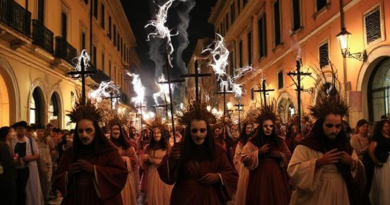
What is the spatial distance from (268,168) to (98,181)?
3.44 m

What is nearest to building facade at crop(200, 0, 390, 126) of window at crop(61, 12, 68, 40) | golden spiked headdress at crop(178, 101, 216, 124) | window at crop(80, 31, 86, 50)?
golden spiked headdress at crop(178, 101, 216, 124)

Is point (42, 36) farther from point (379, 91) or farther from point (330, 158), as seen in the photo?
point (330, 158)

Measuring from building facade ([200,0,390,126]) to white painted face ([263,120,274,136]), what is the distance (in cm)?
353

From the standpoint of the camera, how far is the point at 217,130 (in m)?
12.5

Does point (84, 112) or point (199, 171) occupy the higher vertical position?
point (84, 112)

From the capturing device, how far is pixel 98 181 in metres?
5.41

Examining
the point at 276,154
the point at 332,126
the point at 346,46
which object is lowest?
the point at 276,154

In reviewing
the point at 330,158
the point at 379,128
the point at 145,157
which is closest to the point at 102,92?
the point at 145,157

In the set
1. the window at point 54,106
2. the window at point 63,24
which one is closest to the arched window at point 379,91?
the window at point 54,106

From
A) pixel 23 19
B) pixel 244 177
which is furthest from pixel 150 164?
pixel 23 19

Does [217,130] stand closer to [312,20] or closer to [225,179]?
[225,179]

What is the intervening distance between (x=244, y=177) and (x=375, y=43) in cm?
707

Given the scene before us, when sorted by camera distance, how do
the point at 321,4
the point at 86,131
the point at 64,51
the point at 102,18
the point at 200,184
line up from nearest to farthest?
the point at 86,131 → the point at 200,184 → the point at 321,4 → the point at 64,51 → the point at 102,18

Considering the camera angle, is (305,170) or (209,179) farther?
(209,179)
